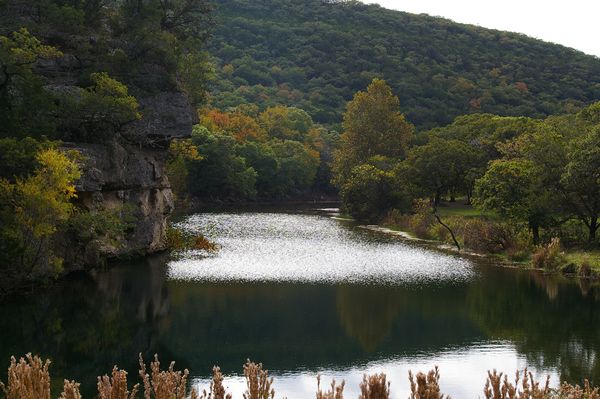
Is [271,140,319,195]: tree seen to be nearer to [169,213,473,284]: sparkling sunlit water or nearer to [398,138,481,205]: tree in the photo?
[398,138,481,205]: tree

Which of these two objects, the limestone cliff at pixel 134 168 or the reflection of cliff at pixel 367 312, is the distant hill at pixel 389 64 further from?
the reflection of cliff at pixel 367 312

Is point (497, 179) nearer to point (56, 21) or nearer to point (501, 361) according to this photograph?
point (501, 361)

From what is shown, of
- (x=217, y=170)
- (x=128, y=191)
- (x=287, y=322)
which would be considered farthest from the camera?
(x=217, y=170)

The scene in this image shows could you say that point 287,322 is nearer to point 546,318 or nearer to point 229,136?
point 546,318

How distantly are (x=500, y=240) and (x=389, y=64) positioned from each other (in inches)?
4195

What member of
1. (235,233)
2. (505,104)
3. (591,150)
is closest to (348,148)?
(235,233)

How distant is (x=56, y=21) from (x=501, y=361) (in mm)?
33659

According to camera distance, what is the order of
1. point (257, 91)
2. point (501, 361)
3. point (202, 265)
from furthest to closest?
1. point (257, 91)
2. point (202, 265)
3. point (501, 361)

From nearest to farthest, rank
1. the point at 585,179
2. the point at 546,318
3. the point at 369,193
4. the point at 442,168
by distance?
the point at 546,318, the point at 585,179, the point at 442,168, the point at 369,193

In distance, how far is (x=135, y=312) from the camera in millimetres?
29672

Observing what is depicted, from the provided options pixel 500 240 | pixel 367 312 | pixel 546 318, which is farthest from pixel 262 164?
pixel 546 318

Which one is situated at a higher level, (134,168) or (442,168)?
(442,168)

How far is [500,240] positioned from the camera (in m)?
49.0

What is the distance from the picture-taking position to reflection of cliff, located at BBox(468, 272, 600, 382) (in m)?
23.6
